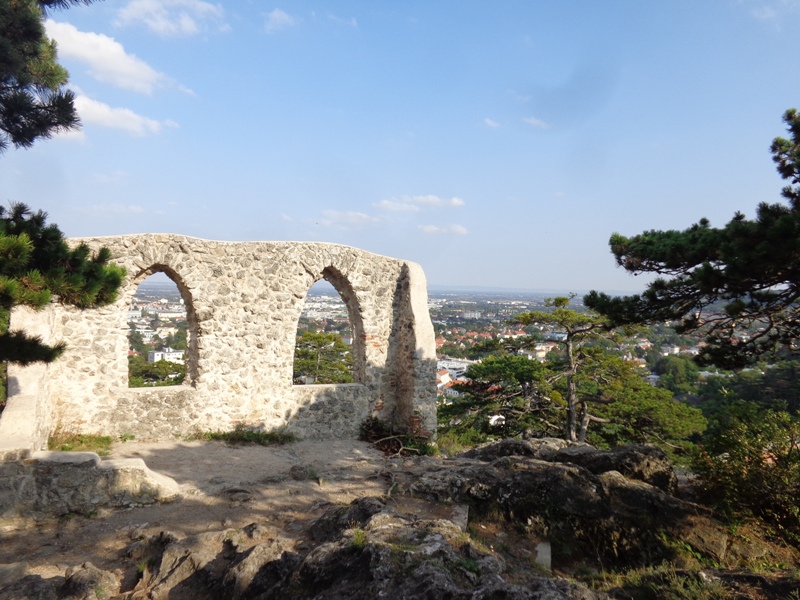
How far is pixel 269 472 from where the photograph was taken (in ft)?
22.5

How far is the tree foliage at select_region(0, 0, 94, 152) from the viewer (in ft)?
22.9

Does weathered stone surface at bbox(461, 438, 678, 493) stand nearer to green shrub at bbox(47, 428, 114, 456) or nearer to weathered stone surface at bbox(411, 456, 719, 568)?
weathered stone surface at bbox(411, 456, 719, 568)

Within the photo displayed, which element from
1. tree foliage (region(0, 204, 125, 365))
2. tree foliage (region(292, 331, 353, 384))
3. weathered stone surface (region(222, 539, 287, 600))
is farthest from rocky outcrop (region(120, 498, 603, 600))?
tree foliage (region(292, 331, 353, 384))

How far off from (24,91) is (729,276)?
9008mm

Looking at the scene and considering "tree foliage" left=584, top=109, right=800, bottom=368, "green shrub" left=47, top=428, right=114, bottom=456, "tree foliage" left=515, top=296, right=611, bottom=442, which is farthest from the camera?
"tree foliage" left=515, top=296, right=611, bottom=442

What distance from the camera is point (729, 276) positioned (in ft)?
13.5

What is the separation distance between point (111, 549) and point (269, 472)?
8.58ft

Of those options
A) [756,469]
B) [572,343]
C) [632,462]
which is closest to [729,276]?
[756,469]

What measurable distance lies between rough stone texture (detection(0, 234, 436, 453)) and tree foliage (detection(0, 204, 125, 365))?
231 centimetres

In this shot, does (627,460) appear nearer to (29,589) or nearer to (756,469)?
(756,469)

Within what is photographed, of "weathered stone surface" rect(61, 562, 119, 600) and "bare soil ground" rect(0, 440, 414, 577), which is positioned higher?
"weathered stone surface" rect(61, 562, 119, 600)

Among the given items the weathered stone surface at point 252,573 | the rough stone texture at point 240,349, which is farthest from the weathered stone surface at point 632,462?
the weathered stone surface at point 252,573

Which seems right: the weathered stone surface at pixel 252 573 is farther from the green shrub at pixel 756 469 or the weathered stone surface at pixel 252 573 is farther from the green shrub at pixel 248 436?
the green shrub at pixel 248 436

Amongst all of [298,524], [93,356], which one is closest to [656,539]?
[298,524]
